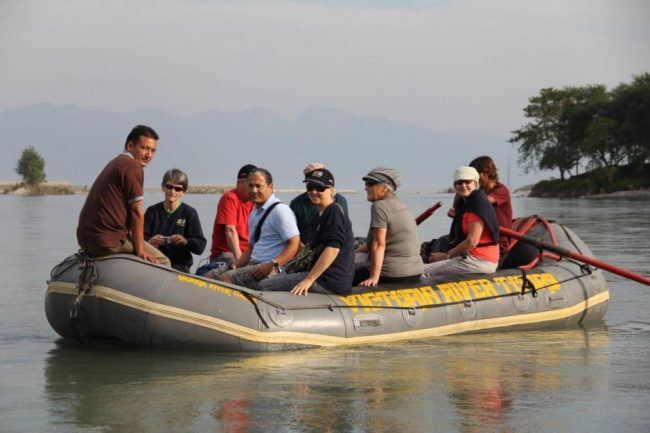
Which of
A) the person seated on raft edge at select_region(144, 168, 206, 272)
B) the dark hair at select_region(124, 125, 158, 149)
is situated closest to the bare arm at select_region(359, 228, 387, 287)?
the person seated on raft edge at select_region(144, 168, 206, 272)

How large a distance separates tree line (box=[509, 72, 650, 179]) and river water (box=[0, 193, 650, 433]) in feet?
208

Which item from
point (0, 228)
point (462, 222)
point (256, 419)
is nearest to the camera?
point (256, 419)

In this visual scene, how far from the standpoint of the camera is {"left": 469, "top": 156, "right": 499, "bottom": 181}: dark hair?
10977mm

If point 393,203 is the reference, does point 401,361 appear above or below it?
below

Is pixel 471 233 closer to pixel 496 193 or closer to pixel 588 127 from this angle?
pixel 496 193

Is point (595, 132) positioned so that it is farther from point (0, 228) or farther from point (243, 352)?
point (243, 352)

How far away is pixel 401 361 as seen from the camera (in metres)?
8.88

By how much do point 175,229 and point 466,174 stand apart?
Result: 2.87 meters

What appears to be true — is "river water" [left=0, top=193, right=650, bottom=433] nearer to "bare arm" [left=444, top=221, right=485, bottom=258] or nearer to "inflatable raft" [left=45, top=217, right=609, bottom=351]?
"inflatable raft" [left=45, top=217, right=609, bottom=351]

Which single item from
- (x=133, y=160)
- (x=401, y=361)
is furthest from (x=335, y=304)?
(x=133, y=160)

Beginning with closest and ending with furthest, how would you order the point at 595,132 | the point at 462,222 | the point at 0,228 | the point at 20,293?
the point at 462,222, the point at 20,293, the point at 0,228, the point at 595,132

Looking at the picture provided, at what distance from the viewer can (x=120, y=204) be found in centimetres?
888

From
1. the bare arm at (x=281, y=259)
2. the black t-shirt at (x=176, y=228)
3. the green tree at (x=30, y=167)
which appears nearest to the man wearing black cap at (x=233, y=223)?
the black t-shirt at (x=176, y=228)

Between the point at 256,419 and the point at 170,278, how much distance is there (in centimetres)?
235
